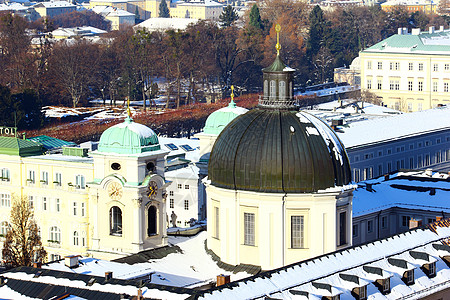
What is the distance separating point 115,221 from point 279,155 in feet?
44.8

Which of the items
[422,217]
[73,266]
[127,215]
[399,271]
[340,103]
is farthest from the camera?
[340,103]

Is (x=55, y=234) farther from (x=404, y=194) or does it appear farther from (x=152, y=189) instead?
(x=404, y=194)

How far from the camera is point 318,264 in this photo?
79375 mm

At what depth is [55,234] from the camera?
111m

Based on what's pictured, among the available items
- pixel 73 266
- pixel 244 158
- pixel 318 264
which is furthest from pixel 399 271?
pixel 73 266

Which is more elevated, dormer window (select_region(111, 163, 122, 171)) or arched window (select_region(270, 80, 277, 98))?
arched window (select_region(270, 80, 277, 98))

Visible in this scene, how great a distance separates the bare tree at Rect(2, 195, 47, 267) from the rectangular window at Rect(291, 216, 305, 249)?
81.7ft

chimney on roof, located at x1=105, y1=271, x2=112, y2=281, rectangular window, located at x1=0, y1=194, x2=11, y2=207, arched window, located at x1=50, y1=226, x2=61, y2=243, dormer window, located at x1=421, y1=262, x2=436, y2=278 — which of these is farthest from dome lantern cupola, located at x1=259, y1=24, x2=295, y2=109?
rectangular window, located at x1=0, y1=194, x2=11, y2=207

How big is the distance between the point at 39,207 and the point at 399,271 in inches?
1559

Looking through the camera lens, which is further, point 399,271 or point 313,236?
point 313,236

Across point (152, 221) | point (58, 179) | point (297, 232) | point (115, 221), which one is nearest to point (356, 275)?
point (297, 232)

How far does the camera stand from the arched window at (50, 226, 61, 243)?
361ft

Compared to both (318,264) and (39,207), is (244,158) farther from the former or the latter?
(39,207)

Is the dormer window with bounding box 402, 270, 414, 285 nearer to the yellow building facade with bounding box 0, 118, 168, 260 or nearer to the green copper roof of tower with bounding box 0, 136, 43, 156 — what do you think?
the yellow building facade with bounding box 0, 118, 168, 260
